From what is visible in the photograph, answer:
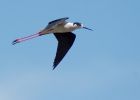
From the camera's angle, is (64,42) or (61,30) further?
(64,42)

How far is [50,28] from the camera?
23500 millimetres

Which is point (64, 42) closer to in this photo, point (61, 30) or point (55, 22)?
point (61, 30)

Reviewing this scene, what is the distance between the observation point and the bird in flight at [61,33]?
2352 centimetres

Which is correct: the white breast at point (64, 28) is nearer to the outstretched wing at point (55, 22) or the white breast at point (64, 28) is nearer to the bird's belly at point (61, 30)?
the bird's belly at point (61, 30)

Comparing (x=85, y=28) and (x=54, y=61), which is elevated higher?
(x=85, y=28)

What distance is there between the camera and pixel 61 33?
25.0m

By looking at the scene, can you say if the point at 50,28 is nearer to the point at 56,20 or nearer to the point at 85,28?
the point at 56,20

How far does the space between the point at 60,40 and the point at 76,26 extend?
38.1 inches

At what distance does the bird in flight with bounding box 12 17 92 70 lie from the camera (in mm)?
23516

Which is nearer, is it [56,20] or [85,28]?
[56,20]

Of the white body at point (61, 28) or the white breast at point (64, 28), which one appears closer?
the white body at point (61, 28)

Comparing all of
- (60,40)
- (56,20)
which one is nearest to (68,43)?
(60,40)

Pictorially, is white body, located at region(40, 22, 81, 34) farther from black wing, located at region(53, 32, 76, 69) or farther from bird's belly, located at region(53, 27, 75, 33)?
black wing, located at region(53, 32, 76, 69)

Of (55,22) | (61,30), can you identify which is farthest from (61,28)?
(55,22)
